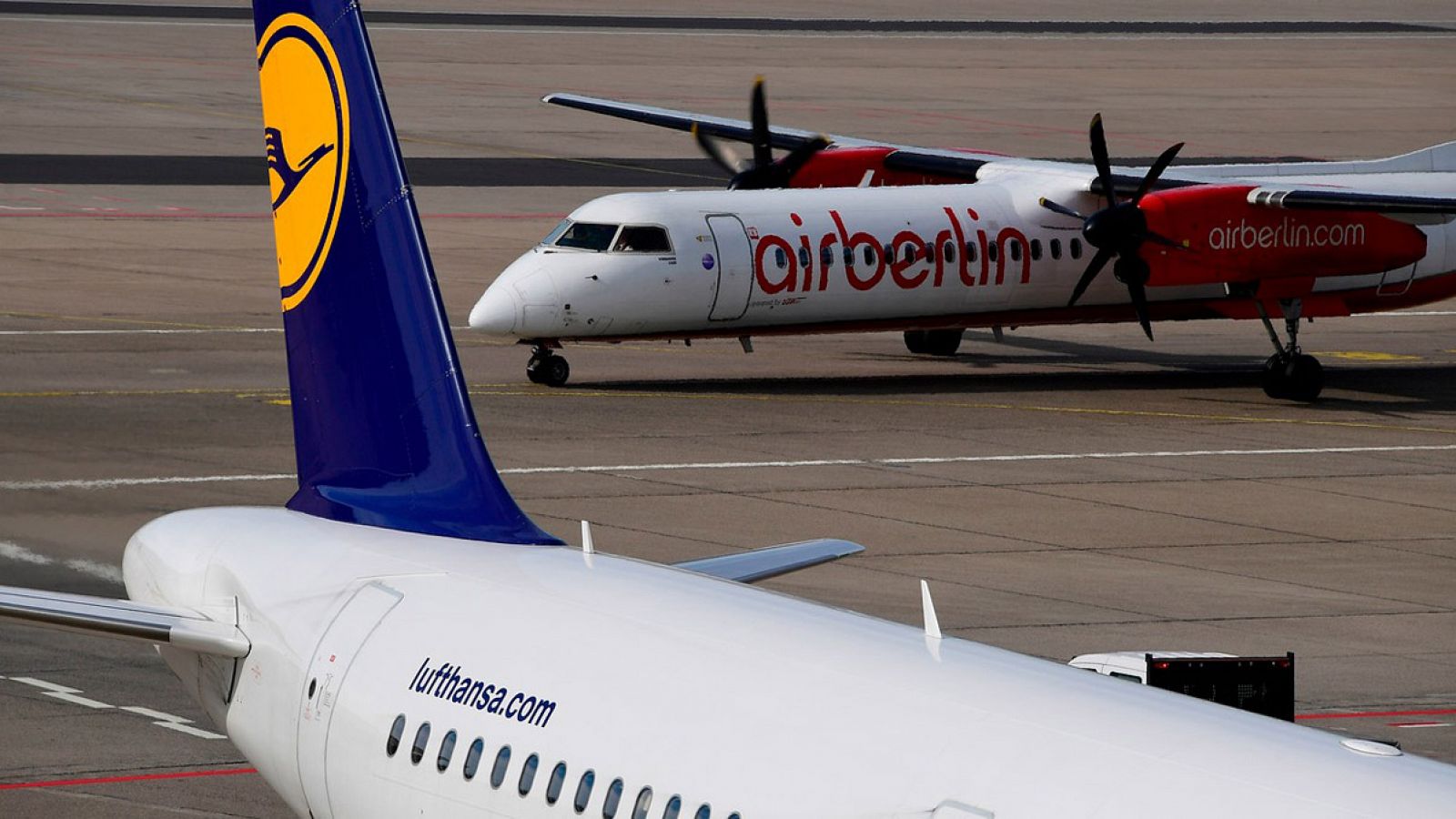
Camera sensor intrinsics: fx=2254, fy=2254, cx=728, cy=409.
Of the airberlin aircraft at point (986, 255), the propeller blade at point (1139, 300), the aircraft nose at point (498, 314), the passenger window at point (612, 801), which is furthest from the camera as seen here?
the propeller blade at point (1139, 300)

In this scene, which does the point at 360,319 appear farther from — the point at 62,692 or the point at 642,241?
the point at 642,241

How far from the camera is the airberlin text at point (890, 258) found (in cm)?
3603

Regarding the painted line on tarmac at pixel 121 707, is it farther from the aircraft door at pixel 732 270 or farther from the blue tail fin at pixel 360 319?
the aircraft door at pixel 732 270

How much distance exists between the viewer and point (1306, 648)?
72.3ft

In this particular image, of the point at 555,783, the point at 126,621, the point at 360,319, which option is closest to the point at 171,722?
the point at 360,319

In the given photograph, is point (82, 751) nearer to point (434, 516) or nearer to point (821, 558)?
point (434, 516)

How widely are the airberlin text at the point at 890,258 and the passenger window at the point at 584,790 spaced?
2580 centimetres

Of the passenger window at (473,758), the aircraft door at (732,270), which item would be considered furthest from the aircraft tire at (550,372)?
the passenger window at (473,758)

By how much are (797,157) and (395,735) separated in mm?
29323

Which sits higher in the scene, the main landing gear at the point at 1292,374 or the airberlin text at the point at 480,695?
the main landing gear at the point at 1292,374

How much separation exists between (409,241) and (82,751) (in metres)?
6.34

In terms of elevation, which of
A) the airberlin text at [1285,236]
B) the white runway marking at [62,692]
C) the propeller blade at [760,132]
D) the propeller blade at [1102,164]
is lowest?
the white runway marking at [62,692]

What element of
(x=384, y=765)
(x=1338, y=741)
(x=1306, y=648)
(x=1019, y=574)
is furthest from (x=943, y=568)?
(x=1338, y=741)

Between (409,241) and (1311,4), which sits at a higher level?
(1311,4)
